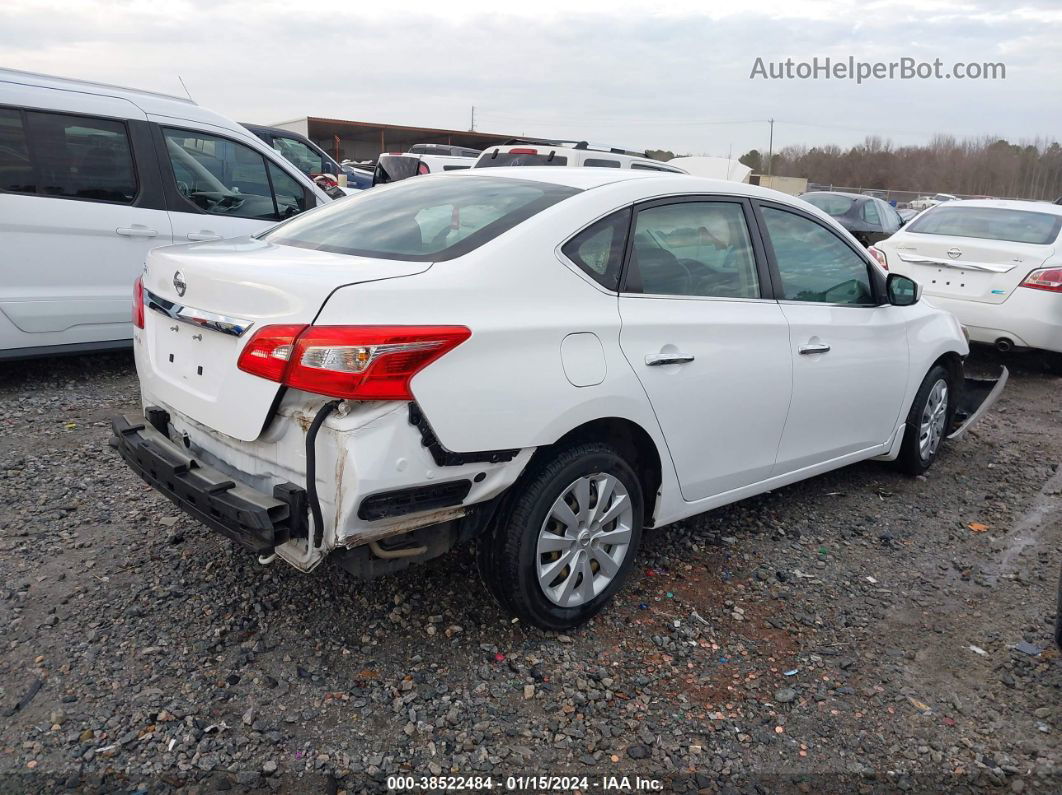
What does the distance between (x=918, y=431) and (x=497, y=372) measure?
3236 millimetres

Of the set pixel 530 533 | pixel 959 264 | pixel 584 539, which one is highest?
pixel 959 264

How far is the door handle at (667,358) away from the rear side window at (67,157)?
14.1 ft

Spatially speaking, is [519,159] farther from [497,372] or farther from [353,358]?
[353,358]

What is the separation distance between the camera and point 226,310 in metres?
2.63

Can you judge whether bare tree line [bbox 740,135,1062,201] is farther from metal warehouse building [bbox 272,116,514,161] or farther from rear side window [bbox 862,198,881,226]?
rear side window [bbox 862,198,881,226]

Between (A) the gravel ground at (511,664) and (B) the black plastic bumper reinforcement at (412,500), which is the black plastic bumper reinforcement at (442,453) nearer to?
(B) the black plastic bumper reinforcement at (412,500)

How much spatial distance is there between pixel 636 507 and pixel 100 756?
6.26 ft

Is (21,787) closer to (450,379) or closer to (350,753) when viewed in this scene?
(350,753)

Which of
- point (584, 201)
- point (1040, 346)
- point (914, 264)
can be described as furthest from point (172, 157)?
point (1040, 346)

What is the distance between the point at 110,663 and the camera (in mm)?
2756

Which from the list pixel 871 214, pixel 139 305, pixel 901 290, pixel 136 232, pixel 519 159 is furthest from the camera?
pixel 871 214

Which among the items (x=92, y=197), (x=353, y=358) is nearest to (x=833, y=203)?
(x=92, y=197)

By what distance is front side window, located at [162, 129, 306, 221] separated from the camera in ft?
19.6

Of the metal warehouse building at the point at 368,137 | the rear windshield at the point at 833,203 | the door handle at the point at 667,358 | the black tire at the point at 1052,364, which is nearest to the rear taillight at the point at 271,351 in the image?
the door handle at the point at 667,358
